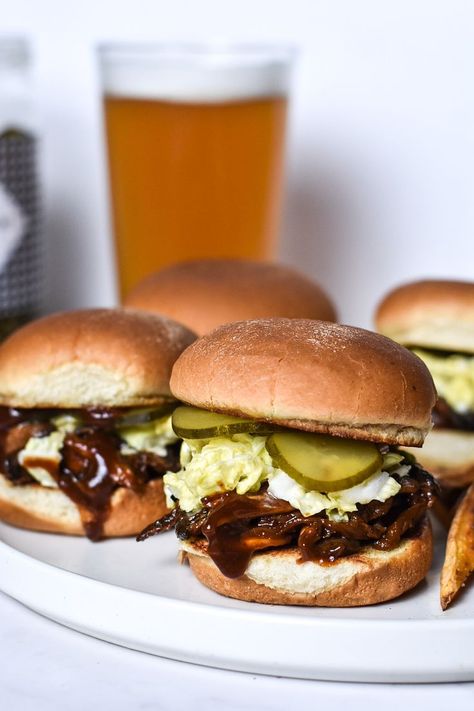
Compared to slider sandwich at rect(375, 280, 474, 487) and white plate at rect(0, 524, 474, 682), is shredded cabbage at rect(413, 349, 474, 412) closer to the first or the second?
slider sandwich at rect(375, 280, 474, 487)

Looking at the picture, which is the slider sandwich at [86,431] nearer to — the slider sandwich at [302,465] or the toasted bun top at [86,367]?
the toasted bun top at [86,367]

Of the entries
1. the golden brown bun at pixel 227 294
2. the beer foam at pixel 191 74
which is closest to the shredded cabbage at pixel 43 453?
the golden brown bun at pixel 227 294

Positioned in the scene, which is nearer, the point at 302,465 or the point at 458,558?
the point at 302,465

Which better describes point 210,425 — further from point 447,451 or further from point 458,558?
point 447,451

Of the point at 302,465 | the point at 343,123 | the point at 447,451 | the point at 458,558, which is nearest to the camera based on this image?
the point at 302,465

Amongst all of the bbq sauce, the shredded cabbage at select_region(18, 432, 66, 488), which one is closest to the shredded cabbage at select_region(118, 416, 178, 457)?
the shredded cabbage at select_region(18, 432, 66, 488)

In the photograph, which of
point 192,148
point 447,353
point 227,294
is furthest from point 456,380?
point 192,148
